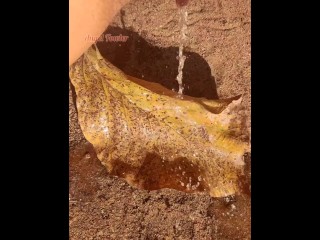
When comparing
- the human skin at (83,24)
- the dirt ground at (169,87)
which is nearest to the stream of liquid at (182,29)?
the dirt ground at (169,87)

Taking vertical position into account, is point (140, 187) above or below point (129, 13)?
below

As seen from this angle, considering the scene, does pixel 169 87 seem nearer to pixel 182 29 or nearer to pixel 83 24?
pixel 182 29

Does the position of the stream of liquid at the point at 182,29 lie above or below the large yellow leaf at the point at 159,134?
above

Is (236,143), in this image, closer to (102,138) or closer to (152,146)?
(152,146)

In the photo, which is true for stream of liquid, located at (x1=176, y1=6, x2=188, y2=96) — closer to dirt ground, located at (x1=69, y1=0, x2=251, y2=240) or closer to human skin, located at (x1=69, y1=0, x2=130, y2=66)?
dirt ground, located at (x1=69, y1=0, x2=251, y2=240)

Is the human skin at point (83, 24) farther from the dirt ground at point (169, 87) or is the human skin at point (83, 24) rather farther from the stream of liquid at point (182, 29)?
the stream of liquid at point (182, 29)

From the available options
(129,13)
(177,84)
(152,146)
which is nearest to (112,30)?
(129,13)
